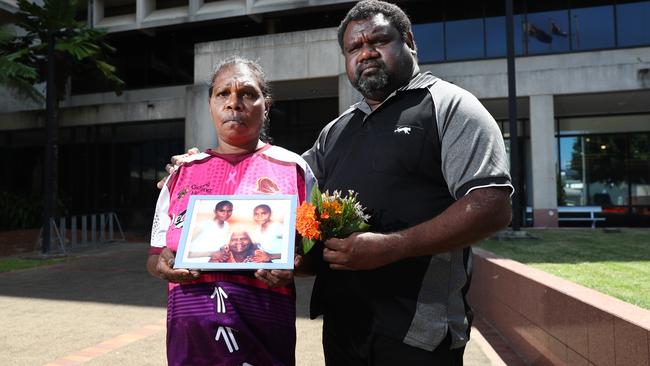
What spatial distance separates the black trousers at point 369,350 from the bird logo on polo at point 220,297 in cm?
49

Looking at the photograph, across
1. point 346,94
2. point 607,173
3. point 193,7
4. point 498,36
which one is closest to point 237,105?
point 346,94

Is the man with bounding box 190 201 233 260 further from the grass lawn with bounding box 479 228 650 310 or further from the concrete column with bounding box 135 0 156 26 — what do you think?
the concrete column with bounding box 135 0 156 26

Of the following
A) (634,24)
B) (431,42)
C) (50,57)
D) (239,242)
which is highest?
Answer: (634,24)

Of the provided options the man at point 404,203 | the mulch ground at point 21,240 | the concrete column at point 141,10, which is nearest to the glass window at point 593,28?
the concrete column at point 141,10

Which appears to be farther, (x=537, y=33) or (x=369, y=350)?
(x=537, y=33)

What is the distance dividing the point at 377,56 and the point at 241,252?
0.94 m

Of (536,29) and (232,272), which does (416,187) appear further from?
(536,29)

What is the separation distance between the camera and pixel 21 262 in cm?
1241

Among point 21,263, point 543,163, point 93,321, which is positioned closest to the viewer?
point 93,321

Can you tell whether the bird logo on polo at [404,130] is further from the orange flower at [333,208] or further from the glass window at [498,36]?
the glass window at [498,36]

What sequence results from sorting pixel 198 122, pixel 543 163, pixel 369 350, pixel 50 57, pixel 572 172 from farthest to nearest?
pixel 572 172 < pixel 198 122 < pixel 543 163 < pixel 50 57 < pixel 369 350

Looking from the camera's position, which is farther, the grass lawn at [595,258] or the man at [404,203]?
the grass lawn at [595,258]

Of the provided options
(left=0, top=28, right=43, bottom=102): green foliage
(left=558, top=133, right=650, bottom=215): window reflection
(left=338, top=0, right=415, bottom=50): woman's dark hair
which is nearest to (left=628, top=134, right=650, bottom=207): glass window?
(left=558, top=133, right=650, bottom=215): window reflection

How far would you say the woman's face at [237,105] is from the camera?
205cm
